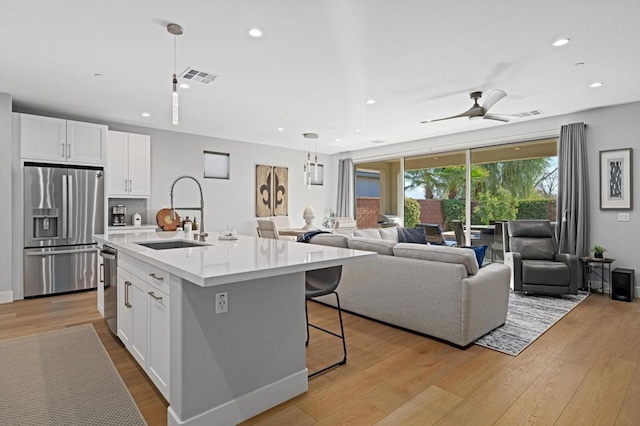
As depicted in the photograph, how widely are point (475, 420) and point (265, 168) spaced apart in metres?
6.57

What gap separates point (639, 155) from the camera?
4.75 meters

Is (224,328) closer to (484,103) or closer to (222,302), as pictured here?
(222,302)

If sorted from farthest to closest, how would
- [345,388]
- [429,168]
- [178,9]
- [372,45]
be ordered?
1. [429,168]
2. [372,45]
3. [178,9]
4. [345,388]

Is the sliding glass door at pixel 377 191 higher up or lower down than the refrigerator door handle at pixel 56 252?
higher up

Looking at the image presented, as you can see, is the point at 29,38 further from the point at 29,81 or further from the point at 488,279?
the point at 488,279

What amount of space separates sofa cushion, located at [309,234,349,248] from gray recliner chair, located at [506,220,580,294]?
263 centimetres

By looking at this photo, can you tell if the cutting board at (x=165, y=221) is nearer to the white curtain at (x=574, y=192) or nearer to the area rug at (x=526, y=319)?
the area rug at (x=526, y=319)

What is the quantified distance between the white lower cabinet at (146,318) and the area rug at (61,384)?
0.70ft

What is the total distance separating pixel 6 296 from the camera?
14.5 ft

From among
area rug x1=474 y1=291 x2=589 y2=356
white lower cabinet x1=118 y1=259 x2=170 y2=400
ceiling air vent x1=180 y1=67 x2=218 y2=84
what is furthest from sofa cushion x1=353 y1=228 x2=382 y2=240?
white lower cabinet x1=118 y1=259 x2=170 y2=400

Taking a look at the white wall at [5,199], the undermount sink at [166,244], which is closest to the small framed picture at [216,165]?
the white wall at [5,199]

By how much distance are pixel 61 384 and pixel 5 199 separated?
3248 mm

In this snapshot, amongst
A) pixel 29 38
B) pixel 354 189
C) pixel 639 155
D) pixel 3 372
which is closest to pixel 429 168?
pixel 354 189

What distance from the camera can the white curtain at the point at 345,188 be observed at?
881 centimetres
